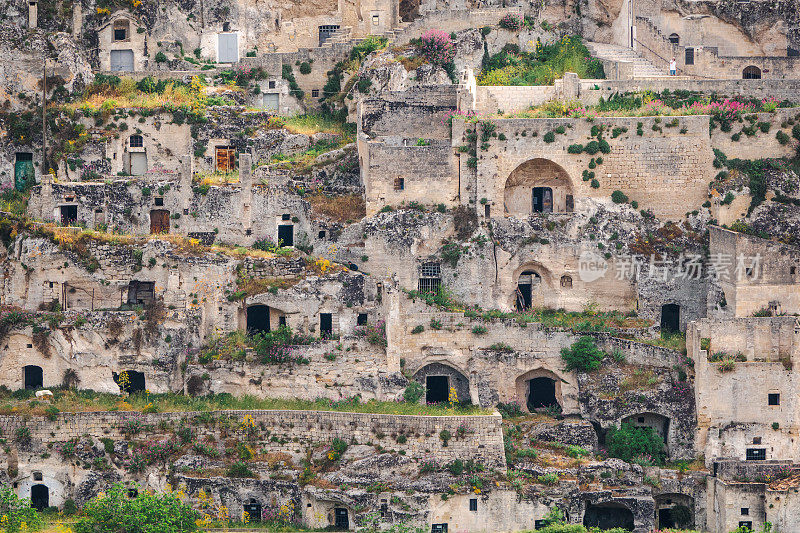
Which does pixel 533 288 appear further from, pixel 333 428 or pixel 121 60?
pixel 121 60

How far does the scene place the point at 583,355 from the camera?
6788 cm

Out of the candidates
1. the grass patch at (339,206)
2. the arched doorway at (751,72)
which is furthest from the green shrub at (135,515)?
the arched doorway at (751,72)

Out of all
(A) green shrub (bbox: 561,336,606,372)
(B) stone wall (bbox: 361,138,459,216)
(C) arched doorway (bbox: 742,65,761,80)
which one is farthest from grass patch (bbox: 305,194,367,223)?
(C) arched doorway (bbox: 742,65,761,80)

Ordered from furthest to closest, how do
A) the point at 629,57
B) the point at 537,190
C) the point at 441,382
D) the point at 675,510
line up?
1. the point at 629,57
2. the point at 537,190
3. the point at 441,382
4. the point at 675,510

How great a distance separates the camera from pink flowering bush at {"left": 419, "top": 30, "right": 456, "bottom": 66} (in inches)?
2970

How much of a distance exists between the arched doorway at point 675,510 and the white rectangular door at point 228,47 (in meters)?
27.5

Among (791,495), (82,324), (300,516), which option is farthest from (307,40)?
(791,495)

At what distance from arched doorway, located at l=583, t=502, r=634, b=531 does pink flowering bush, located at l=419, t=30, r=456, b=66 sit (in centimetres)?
2045

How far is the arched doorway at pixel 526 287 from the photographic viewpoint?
235 feet

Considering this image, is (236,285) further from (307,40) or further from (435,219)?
(307,40)

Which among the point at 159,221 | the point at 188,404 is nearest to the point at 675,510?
the point at 188,404

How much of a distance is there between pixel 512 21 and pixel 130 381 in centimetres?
2295

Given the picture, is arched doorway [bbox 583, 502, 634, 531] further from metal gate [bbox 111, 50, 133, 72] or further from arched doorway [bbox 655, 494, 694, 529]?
metal gate [bbox 111, 50, 133, 72]

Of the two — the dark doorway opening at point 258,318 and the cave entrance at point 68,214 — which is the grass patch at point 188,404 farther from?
the cave entrance at point 68,214
